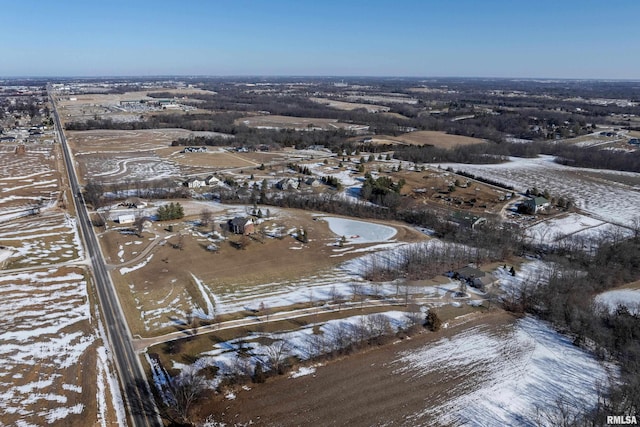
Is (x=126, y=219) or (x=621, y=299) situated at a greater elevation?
(x=126, y=219)

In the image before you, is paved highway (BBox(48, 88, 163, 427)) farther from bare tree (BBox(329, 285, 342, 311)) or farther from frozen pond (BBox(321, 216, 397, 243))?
frozen pond (BBox(321, 216, 397, 243))

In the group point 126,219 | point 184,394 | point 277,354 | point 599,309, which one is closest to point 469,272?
point 599,309

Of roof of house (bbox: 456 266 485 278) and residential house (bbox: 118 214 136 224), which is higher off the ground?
residential house (bbox: 118 214 136 224)

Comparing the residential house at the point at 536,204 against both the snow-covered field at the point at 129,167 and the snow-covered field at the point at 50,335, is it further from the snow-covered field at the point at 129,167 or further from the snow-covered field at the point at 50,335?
the snow-covered field at the point at 129,167

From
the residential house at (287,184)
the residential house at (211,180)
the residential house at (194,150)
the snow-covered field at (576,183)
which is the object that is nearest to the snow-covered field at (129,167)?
the residential house at (194,150)

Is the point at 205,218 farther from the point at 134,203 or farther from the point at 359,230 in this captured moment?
the point at 359,230

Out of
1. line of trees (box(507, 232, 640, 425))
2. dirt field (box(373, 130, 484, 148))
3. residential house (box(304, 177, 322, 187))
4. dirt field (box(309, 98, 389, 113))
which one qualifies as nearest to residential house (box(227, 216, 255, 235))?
residential house (box(304, 177, 322, 187))

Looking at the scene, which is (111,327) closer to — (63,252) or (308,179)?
(63,252)
